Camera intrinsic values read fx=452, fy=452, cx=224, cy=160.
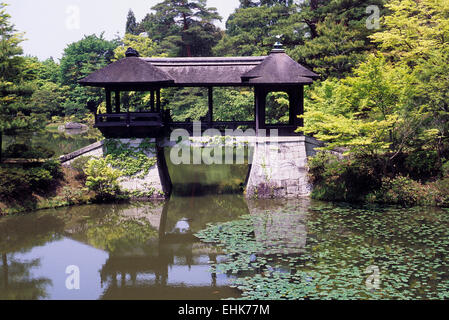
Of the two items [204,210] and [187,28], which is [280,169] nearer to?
[204,210]

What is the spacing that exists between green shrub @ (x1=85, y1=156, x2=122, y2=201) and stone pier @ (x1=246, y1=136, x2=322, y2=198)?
5916 millimetres

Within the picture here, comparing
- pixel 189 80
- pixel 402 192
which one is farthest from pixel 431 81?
pixel 189 80

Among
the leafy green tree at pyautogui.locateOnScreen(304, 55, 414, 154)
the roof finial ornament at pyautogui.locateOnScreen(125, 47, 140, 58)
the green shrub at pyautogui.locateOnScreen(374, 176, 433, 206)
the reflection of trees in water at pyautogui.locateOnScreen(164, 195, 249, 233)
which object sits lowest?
the reflection of trees in water at pyautogui.locateOnScreen(164, 195, 249, 233)

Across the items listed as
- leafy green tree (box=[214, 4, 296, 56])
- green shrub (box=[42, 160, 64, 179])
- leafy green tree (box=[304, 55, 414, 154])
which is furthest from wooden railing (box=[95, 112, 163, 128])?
leafy green tree (box=[214, 4, 296, 56])

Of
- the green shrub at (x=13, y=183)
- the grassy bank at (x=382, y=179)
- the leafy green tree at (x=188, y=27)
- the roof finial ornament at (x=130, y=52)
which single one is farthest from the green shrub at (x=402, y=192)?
the leafy green tree at (x=188, y=27)

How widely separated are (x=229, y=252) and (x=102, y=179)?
27.4ft

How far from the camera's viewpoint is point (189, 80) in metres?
20.0

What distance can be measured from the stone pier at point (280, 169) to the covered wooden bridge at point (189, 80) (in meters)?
0.72

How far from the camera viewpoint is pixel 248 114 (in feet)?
98.2

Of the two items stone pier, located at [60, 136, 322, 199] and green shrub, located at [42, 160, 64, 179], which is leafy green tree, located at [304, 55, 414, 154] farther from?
green shrub, located at [42, 160, 64, 179]

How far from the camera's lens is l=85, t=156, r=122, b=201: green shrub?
19016mm
